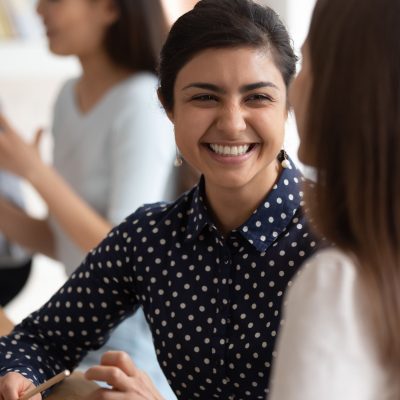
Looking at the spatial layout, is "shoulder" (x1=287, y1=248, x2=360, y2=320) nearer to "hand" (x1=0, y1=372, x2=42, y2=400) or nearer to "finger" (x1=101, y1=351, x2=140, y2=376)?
"finger" (x1=101, y1=351, x2=140, y2=376)

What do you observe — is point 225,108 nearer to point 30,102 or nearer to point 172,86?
point 172,86

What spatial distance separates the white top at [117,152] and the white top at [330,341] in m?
1.01

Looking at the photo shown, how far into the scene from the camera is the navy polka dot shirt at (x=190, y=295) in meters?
1.06

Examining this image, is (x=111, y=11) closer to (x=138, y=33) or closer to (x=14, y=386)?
(x=138, y=33)

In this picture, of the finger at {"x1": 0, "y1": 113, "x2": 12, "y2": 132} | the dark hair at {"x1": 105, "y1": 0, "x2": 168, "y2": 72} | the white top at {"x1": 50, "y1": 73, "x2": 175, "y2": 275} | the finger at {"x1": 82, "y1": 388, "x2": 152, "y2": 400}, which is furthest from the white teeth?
the finger at {"x1": 0, "y1": 113, "x2": 12, "y2": 132}

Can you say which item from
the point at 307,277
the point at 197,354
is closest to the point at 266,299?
the point at 197,354

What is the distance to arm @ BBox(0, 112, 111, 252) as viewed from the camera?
1713mm

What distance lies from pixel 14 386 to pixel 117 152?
2.38 ft

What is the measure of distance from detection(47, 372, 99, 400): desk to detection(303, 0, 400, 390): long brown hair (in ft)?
1.64

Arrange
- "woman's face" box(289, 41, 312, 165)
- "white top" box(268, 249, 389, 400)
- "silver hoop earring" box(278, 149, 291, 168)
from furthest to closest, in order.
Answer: "silver hoop earring" box(278, 149, 291, 168), "woman's face" box(289, 41, 312, 165), "white top" box(268, 249, 389, 400)

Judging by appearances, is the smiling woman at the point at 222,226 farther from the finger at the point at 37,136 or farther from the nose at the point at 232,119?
the finger at the point at 37,136

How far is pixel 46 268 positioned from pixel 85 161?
1.69 meters

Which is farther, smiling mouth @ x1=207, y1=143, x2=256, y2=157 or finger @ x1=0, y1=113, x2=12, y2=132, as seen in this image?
finger @ x1=0, y1=113, x2=12, y2=132

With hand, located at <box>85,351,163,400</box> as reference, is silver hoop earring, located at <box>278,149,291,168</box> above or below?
above
